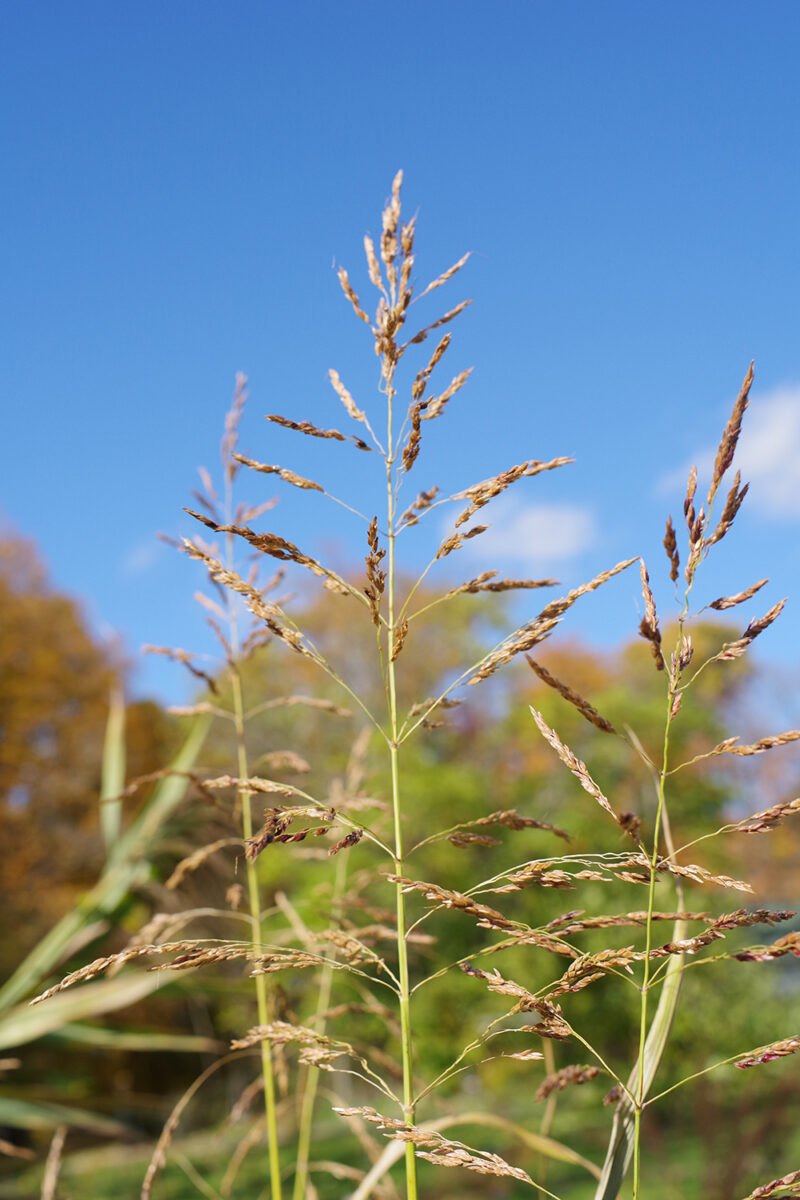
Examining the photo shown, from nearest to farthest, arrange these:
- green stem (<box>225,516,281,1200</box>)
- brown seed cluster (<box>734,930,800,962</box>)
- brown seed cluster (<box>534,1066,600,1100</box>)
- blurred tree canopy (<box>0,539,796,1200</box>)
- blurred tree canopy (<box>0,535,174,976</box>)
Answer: brown seed cluster (<box>734,930,800,962</box>) < brown seed cluster (<box>534,1066,600,1100</box>) < green stem (<box>225,516,281,1200</box>) < blurred tree canopy (<box>0,539,796,1200</box>) < blurred tree canopy (<box>0,535,174,976</box>)

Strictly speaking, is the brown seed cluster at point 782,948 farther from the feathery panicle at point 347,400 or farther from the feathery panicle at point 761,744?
the feathery panicle at point 347,400

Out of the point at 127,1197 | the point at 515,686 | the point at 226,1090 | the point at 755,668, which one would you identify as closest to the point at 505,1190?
the point at 127,1197

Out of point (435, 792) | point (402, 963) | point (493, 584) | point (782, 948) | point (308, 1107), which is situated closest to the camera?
point (782, 948)

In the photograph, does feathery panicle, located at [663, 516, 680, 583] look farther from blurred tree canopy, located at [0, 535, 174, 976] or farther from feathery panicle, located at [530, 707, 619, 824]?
blurred tree canopy, located at [0, 535, 174, 976]

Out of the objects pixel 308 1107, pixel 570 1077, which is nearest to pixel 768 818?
pixel 570 1077

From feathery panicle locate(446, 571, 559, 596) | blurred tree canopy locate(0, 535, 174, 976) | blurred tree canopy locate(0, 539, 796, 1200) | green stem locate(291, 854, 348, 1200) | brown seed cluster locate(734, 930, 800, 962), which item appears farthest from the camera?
blurred tree canopy locate(0, 535, 174, 976)

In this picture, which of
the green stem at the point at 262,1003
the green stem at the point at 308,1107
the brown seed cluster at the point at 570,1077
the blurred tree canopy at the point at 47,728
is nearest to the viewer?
the brown seed cluster at the point at 570,1077

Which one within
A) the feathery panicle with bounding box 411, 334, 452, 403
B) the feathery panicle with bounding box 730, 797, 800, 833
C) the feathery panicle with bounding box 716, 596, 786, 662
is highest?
the feathery panicle with bounding box 411, 334, 452, 403

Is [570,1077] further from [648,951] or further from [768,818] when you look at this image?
[768,818]

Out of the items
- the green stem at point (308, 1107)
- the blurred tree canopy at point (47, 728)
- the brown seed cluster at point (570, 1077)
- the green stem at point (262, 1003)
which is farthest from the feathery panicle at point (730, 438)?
the blurred tree canopy at point (47, 728)

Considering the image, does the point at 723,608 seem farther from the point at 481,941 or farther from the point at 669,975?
the point at 481,941

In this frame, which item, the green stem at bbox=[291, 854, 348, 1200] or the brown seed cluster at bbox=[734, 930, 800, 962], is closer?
the brown seed cluster at bbox=[734, 930, 800, 962]

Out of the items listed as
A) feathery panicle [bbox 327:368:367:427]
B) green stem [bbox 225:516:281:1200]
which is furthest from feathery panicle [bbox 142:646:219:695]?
feathery panicle [bbox 327:368:367:427]

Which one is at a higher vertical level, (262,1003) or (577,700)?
(577,700)
